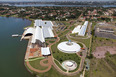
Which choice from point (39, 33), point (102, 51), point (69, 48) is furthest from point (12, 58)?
point (102, 51)

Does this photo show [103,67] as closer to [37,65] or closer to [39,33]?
[37,65]

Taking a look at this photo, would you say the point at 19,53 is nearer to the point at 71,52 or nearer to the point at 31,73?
the point at 31,73

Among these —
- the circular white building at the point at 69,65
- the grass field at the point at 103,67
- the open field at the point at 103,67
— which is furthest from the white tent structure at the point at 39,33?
the open field at the point at 103,67

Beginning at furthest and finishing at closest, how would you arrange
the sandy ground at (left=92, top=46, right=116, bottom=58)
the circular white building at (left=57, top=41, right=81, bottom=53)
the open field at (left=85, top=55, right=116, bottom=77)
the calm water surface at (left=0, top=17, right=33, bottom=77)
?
1. the circular white building at (left=57, top=41, right=81, bottom=53)
2. the sandy ground at (left=92, top=46, right=116, bottom=58)
3. the calm water surface at (left=0, top=17, right=33, bottom=77)
4. the open field at (left=85, top=55, right=116, bottom=77)

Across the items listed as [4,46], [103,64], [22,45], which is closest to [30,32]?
[22,45]

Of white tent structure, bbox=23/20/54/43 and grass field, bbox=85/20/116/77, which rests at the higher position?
white tent structure, bbox=23/20/54/43

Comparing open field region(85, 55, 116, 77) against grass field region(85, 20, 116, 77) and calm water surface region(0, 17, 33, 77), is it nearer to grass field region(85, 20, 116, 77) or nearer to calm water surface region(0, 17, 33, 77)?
grass field region(85, 20, 116, 77)

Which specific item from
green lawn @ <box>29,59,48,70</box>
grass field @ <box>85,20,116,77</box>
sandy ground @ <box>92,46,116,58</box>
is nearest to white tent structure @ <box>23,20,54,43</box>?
green lawn @ <box>29,59,48,70</box>

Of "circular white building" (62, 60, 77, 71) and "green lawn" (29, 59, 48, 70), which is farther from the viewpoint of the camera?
"green lawn" (29, 59, 48, 70)

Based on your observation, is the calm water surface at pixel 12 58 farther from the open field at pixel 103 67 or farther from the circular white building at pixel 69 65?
the open field at pixel 103 67
